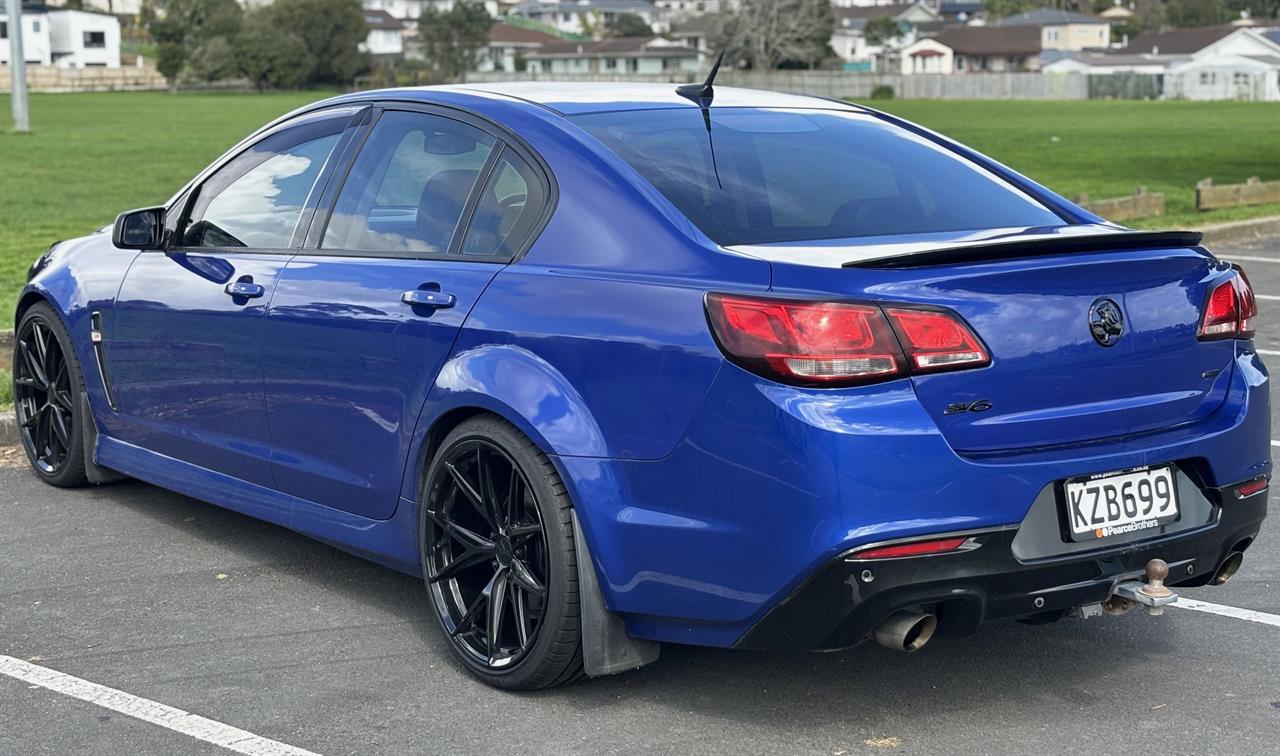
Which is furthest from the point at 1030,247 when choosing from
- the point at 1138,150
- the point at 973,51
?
the point at 973,51

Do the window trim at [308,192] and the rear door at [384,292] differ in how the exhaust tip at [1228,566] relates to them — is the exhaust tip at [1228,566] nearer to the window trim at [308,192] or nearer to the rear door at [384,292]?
the rear door at [384,292]

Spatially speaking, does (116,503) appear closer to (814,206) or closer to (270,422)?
(270,422)

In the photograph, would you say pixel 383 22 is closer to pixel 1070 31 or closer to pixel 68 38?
pixel 68 38

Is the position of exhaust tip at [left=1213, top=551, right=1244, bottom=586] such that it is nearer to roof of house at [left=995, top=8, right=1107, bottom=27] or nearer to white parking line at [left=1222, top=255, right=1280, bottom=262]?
white parking line at [left=1222, top=255, right=1280, bottom=262]

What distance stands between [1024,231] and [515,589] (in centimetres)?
165


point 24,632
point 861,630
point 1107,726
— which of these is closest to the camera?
point 861,630

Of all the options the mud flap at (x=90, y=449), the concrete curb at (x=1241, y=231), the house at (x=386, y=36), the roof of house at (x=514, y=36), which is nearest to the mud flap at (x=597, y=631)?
the mud flap at (x=90, y=449)

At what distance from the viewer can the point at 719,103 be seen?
16.8 ft

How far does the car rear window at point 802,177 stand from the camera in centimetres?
442

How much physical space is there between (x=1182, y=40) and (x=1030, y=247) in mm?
145085

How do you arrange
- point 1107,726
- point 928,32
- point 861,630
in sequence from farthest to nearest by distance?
point 928,32 < point 1107,726 < point 861,630

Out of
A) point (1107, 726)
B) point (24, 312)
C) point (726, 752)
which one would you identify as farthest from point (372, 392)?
point (24, 312)

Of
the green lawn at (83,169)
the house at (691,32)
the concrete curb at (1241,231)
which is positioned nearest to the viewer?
the concrete curb at (1241,231)

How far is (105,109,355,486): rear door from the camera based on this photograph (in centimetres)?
539
